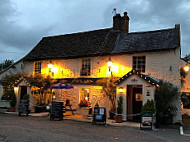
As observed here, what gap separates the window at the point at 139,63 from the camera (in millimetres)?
14748

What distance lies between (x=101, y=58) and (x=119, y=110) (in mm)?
4789

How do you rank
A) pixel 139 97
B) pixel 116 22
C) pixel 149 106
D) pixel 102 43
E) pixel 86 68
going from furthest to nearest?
pixel 116 22, pixel 102 43, pixel 86 68, pixel 139 97, pixel 149 106

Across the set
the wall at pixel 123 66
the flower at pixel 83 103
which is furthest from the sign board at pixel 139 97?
the flower at pixel 83 103

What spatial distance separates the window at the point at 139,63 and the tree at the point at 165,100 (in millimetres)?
2027

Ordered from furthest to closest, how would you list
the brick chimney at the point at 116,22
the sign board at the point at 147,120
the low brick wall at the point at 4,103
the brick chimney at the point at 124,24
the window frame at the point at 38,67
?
the low brick wall at the point at 4,103, the window frame at the point at 38,67, the brick chimney at the point at 116,22, the brick chimney at the point at 124,24, the sign board at the point at 147,120

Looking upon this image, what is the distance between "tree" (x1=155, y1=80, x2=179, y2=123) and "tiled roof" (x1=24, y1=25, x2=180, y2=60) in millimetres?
2663

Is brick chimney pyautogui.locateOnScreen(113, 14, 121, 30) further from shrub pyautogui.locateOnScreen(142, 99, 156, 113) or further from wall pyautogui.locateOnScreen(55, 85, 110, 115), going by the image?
shrub pyautogui.locateOnScreen(142, 99, 156, 113)

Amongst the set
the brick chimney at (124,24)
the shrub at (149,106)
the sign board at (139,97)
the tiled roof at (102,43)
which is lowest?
the shrub at (149,106)

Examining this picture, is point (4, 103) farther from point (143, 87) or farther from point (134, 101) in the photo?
point (143, 87)

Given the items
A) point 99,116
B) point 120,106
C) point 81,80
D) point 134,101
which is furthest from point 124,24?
point 99,116

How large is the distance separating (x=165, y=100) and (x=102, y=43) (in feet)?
23.2

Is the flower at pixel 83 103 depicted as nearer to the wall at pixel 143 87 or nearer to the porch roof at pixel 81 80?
the porch roof at pixel 81 80

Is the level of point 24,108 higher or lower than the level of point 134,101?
lower

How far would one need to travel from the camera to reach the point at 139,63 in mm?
14859
